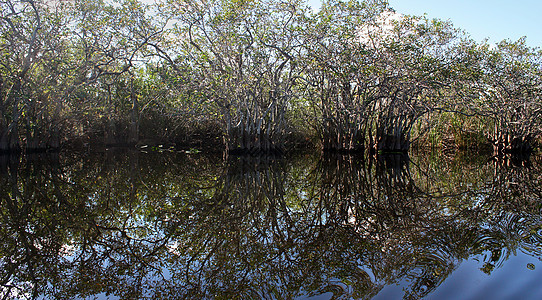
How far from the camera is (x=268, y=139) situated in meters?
19.6

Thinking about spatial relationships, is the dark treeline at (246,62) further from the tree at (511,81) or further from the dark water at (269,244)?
the dark water at (269,244)

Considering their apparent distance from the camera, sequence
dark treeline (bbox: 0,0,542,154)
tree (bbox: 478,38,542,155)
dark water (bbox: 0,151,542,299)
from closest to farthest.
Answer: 1. dark water (bbox: 0,151,542,299)
2. dark treeline (bbox: 0,0,542,154)
3. tree (bbox: 478,38,542,155)

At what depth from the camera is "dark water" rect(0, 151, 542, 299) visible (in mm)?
2650

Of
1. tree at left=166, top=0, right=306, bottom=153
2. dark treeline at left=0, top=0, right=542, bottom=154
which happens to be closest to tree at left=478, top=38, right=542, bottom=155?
dark treeline at left=0, top=0, right=542, bottom=154

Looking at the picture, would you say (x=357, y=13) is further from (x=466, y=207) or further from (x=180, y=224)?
(x=180, y=224)

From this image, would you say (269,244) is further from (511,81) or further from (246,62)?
(511,81)

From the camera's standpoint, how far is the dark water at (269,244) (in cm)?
265

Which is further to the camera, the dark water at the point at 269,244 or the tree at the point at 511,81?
the tree at the point at 511,81

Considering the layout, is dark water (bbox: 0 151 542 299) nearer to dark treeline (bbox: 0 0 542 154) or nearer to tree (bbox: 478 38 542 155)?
dark treeline (bbox: 0 0 542 154)

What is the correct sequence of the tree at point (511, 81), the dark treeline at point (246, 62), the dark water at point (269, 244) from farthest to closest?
the tree at point (511, 81), the dark treeline at point (246, 62), the dark water at point (269, 244)

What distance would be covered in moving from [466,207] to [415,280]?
10.8ft

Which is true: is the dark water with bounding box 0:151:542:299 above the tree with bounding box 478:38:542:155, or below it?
below

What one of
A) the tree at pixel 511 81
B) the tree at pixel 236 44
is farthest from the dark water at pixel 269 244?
the tree at pixel 511 81

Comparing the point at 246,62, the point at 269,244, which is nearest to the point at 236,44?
the point at 246,62
